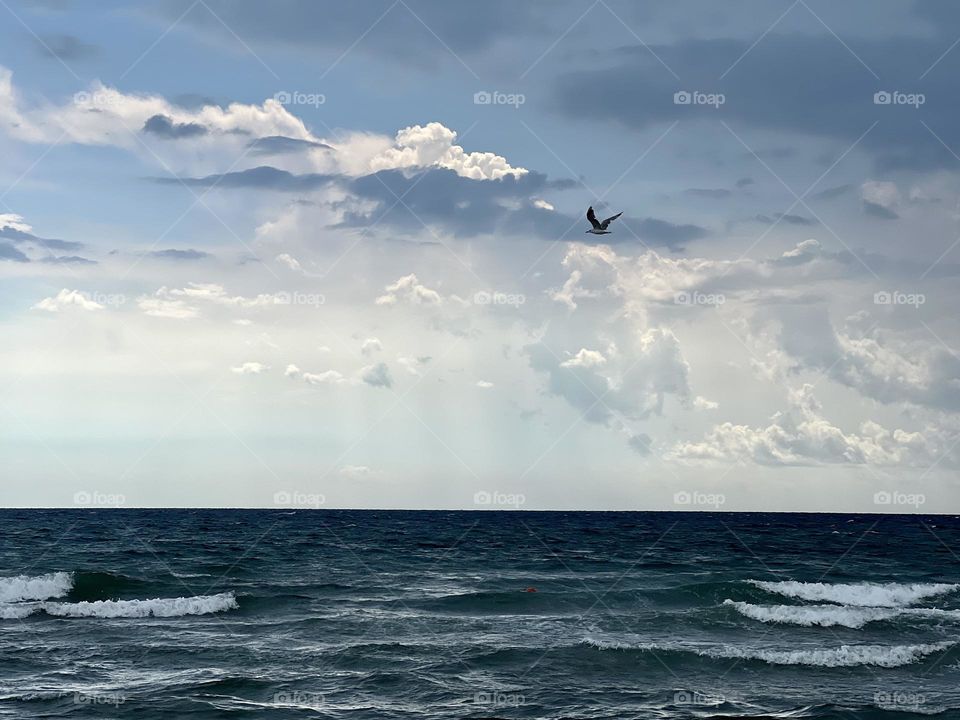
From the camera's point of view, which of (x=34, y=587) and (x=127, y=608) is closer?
(x=127, y=608)

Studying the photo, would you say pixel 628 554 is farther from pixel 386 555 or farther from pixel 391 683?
pixel 391 683

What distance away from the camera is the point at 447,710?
21.7 m

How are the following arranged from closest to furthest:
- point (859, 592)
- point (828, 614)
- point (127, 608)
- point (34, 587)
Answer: point (828, 614) < point (127, 608) < point (34, 587) < point (859, 592)

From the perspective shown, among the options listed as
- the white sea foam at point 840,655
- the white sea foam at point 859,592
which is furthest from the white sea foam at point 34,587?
the white sea foam at point 859,592

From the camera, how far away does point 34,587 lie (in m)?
40.5

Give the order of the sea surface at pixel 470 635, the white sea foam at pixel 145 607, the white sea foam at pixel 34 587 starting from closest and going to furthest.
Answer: the sea surface at pixel 470 635, the white sea foam at pixel 145 607, the white sea foam at pixel 34 587

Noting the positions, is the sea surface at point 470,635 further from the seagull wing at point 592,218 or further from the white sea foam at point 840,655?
the seagull wing at point 592,218

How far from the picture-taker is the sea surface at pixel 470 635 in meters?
22.5

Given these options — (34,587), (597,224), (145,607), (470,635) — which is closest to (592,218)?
(597,224)

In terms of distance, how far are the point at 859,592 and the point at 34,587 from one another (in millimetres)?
38055

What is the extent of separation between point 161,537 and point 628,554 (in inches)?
1482

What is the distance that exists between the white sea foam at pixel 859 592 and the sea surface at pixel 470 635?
161 mm

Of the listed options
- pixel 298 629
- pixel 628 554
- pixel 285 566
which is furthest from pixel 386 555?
pixel 298 629

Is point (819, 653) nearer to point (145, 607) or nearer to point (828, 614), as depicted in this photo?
point (828, 614)
